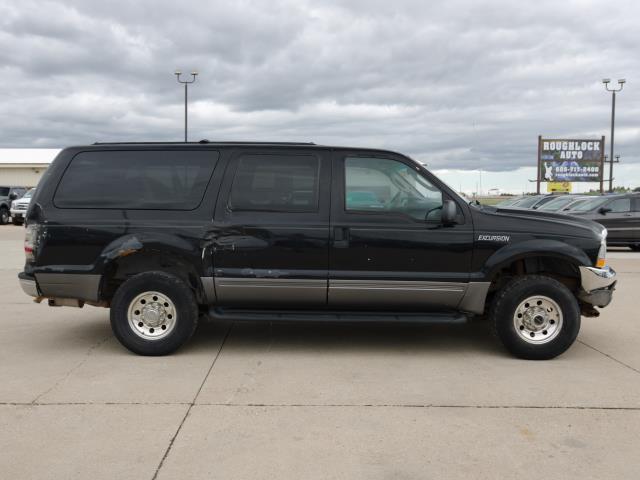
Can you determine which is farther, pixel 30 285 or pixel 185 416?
pixel 30 285

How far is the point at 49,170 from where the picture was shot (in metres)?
5.84

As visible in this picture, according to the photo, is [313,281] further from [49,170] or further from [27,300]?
[27,300]

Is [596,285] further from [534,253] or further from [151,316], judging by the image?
[151,316]

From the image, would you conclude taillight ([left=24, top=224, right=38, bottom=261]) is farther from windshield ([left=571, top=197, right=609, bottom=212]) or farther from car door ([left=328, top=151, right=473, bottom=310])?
windshield ([left=571, top=197, right=609, bottom=212])

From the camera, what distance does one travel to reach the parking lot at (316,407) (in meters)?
3.46

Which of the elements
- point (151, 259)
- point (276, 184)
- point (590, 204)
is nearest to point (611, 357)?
point (276, 184)

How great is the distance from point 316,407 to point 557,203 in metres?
16.9

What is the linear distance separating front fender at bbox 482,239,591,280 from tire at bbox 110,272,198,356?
2.75 meters

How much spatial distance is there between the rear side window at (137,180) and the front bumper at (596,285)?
3.59m

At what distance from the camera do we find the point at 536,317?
5.62 metres

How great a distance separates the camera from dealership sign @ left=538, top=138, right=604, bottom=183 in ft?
126

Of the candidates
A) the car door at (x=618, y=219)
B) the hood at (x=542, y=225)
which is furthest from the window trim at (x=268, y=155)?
the car door at (x=618, y=219)

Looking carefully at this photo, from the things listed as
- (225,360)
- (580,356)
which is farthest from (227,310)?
(580,356)

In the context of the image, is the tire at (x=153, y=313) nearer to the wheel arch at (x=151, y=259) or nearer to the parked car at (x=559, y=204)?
the wheel arch at (x=151, y=259)
